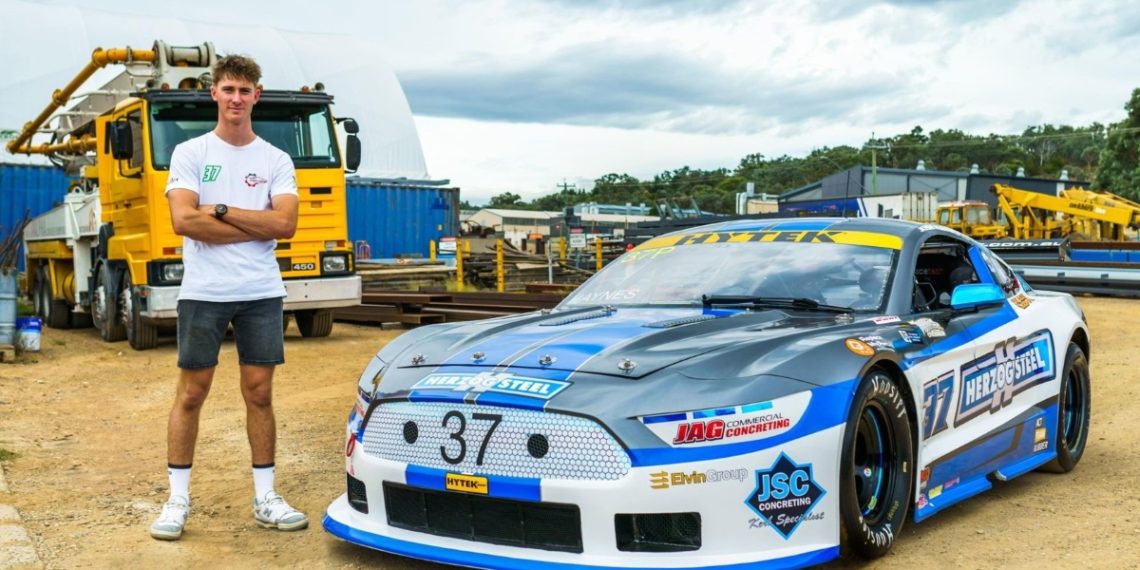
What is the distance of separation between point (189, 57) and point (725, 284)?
33.9ft

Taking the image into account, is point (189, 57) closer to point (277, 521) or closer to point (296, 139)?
point (296, 139)

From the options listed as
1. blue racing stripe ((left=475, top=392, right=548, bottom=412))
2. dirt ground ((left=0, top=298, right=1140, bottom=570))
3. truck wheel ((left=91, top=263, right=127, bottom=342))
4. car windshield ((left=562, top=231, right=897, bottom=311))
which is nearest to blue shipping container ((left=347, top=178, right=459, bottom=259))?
truck wheel ((left=91, top=263, right=127, bottom=342))

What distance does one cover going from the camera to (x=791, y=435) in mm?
3797

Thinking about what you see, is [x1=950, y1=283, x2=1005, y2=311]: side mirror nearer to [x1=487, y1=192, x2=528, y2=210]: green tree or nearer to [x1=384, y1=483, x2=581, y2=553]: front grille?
[x1=384, y1=483, x2=581, y2=553]: front grille

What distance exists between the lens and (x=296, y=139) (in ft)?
41.2

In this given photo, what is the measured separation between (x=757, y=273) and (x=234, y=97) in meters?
2.35

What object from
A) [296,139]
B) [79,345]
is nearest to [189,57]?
[296,139]

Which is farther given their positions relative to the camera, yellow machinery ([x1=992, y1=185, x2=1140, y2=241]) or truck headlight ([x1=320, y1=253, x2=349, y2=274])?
yellow machinery ([x1=992, y1=185, x2=1140, y2=241])

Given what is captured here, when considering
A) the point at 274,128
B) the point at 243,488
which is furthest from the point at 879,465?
the point at 274,128

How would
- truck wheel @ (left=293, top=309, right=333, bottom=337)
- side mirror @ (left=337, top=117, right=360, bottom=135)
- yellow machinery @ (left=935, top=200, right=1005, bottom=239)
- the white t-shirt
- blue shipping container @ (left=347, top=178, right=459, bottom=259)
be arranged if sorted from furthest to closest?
blue shipping container @ (left=347, top=178, right=459, bottom=259) < yellow machinery @ (left=935, top=200, right=1005, bottom=239) < truck wheel @ (left=293, top=309, right=333, bottom=337) < side mirror @ (left=337, top=117, right=360, bottom=135) < the white t-shirt

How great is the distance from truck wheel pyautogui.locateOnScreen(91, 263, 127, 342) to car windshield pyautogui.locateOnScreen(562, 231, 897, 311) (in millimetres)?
9311

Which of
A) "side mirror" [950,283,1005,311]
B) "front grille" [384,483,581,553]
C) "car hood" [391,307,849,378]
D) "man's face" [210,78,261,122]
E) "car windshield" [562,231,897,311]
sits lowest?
"front grille" [384,483,581,553]

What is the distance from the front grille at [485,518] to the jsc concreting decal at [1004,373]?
2.01m

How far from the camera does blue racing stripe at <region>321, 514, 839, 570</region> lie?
12.1 ft
